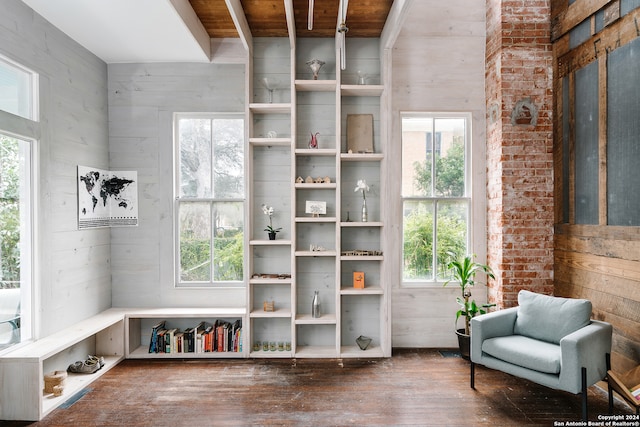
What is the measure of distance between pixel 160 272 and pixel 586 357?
399 cm

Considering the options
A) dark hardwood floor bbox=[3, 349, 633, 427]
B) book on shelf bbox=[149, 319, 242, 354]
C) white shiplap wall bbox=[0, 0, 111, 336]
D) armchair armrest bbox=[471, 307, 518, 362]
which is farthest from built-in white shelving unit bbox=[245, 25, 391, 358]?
white shiplap wall bbox=[0, 0, 111, 336]

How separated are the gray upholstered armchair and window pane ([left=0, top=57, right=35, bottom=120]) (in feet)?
13.4

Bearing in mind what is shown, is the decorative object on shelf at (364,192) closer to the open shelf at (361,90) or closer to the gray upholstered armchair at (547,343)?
the open shelf at (361,90)

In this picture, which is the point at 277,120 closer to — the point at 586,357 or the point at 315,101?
the point at 315,101

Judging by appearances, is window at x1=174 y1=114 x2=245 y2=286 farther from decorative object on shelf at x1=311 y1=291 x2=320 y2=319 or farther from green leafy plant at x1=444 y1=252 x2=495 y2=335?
green leafy plant at x1=444 y1=252 x2=495 y2=335

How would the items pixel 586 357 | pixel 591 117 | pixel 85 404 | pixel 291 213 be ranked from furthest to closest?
pixel 291 213
pixel 591 117
pixel 85 404
pixel 586 357

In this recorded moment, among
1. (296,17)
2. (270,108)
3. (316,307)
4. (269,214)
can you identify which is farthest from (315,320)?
(296,17)

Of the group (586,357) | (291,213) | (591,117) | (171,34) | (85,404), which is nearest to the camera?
(586,357)

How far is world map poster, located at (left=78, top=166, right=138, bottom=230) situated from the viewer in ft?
13.6

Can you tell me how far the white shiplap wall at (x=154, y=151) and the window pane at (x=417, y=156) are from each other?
1.90 m

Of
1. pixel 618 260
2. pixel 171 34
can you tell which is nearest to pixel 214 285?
pixel 171 34

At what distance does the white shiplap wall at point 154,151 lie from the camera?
4375 millimetres

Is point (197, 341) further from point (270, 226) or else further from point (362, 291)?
point (362, 291)

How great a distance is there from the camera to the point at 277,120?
4.38 m
